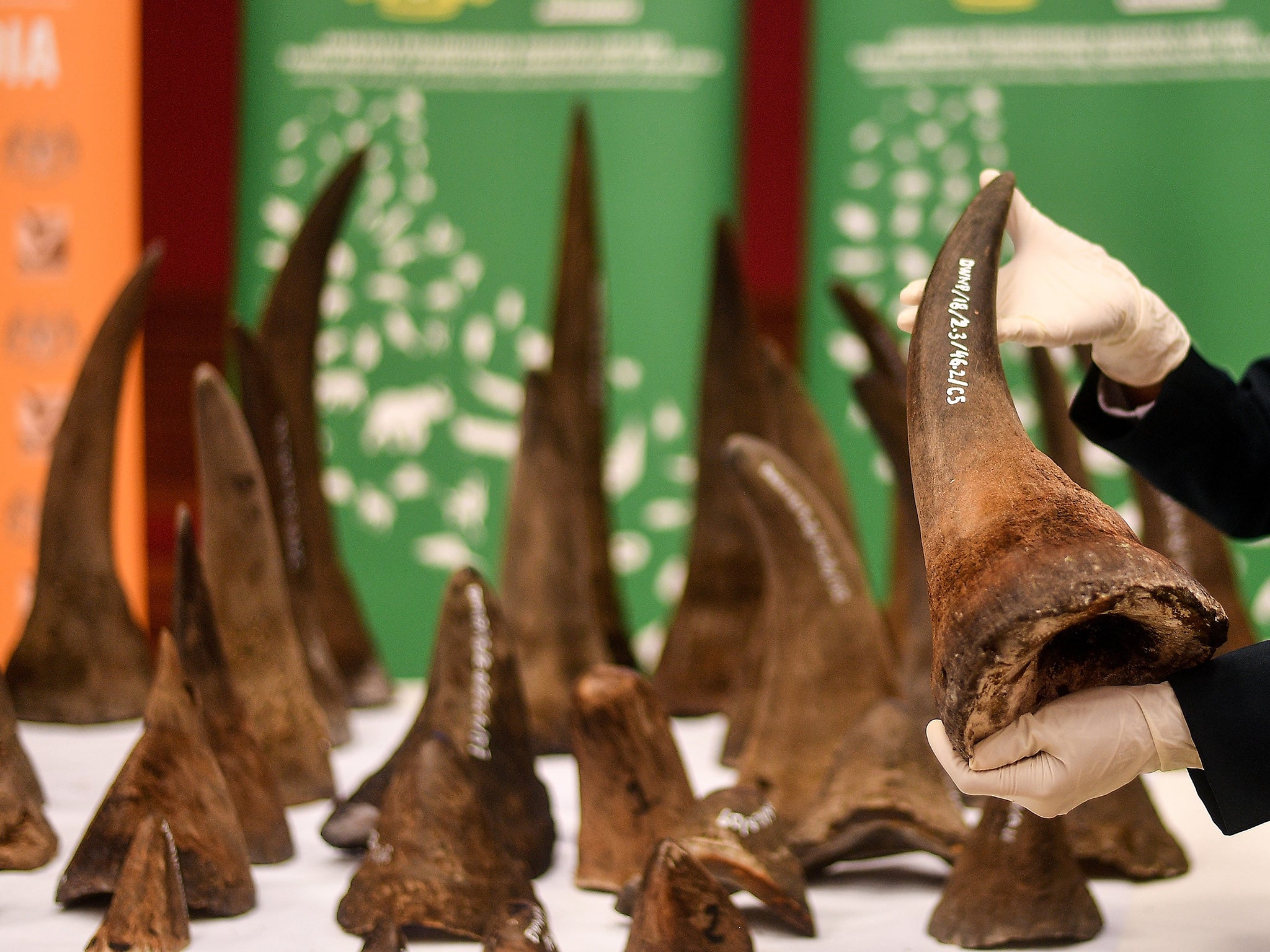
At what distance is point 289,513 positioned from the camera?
7.88ft

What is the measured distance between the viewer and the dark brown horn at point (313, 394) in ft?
8.16

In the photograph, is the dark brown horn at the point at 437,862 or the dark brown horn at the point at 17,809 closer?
the dark brown horn at the point at 437,862

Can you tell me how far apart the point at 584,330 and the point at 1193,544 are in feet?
3.86

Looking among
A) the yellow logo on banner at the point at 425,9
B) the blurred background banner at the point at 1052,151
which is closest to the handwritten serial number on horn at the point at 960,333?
the blurred background banner at the point at 1052,151

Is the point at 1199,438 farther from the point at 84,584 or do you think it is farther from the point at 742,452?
the point at 84,584

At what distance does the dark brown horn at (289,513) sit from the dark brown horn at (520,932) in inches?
41.0

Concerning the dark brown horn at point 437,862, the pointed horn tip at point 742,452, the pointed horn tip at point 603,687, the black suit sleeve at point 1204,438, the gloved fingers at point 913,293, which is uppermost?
the gloved fingers at point 913,293

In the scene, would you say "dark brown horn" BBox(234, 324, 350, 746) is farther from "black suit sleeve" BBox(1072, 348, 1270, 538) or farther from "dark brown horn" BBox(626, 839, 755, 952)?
"black suit sleeve" BBox(1072, 348, 1270, 538)

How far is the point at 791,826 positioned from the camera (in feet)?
5.61

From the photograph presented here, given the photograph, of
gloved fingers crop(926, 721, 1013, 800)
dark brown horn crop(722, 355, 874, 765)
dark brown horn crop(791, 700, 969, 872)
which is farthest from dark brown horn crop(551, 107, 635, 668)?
gloved fingers crop(926, 721, 1013, 800)

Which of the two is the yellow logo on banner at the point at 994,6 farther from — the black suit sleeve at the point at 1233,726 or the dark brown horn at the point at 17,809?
the dark brown horn at the point at 17,809

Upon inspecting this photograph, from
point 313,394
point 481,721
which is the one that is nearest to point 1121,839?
point 481,721

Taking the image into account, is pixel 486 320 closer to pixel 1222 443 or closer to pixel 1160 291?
pixel 1160 291

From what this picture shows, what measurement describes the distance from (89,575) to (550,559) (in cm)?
86
